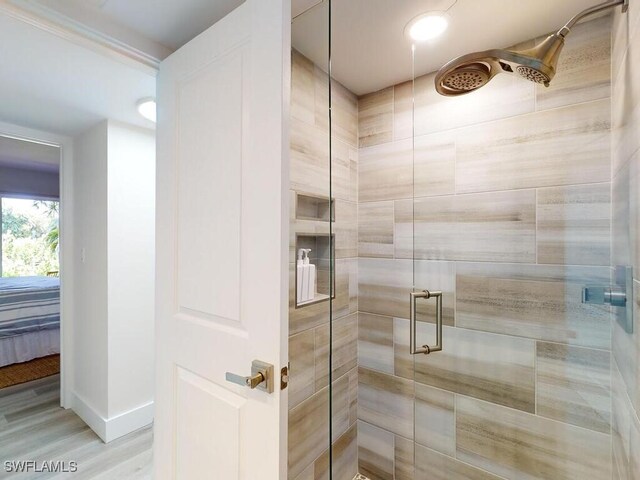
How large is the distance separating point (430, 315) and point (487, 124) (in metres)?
0.90

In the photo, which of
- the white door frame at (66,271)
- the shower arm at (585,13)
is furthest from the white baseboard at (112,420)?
the shower arm at (585,13)

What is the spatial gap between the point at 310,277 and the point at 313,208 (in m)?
0.25

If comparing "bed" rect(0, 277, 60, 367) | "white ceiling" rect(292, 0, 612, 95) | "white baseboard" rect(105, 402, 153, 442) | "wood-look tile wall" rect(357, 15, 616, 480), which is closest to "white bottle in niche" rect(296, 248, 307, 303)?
"wood-look tile wall" rect(357, 15, 616, 480)

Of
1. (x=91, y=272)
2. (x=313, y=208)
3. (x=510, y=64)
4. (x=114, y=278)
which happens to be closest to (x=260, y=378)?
(x=313, y=208)

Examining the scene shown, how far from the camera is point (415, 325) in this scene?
149 centimetres

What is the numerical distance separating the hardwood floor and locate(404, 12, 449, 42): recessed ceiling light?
2.62m

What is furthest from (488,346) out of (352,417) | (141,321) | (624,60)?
(141,321)

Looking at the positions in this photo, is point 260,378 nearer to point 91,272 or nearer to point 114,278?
point 114,278

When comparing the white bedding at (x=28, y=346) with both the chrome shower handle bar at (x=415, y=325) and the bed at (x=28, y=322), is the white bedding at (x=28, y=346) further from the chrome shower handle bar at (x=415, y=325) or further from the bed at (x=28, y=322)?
the chrome shower handle bar at (x=415, y=325)

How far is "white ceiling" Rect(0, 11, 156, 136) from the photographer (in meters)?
1.29

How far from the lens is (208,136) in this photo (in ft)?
3.43

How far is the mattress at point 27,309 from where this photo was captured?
3.02 meters

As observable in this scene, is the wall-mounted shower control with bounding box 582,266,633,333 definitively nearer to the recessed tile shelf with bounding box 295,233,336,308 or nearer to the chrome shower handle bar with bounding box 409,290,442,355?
the chrome shower handle bar with bounding box 409,290,442,355

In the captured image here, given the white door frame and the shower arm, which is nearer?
the shower arm
